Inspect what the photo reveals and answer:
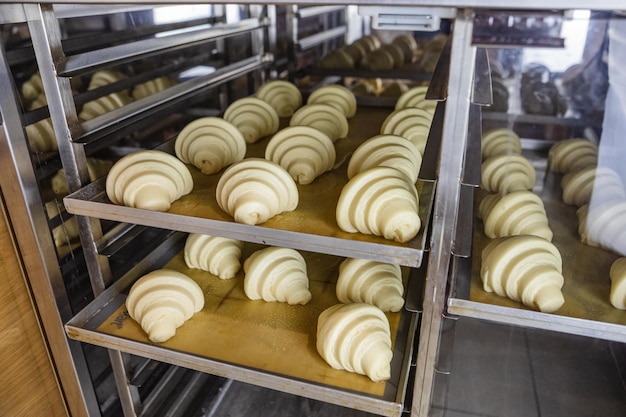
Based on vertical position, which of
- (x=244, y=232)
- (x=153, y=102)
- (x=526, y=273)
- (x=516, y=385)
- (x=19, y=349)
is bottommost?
(x=516, y=385)

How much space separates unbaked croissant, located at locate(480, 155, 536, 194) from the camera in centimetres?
161

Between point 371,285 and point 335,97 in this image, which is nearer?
point 371,285

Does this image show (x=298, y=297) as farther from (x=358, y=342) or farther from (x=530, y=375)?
(x=530, y=375)

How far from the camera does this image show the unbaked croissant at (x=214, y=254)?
1367 mm

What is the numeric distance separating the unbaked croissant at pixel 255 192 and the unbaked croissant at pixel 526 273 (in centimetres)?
46

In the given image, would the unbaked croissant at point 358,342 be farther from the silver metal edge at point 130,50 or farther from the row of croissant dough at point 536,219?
the silver metal edge at point 130,50

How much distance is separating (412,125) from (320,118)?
11.1 inches

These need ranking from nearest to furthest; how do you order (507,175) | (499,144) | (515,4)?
(515,4), (507,175), (499,144)

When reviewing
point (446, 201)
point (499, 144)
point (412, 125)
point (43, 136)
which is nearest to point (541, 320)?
→ point (446, 201)

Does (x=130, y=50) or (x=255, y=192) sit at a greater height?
(x=130, y=50)

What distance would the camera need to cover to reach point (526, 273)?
1.03m

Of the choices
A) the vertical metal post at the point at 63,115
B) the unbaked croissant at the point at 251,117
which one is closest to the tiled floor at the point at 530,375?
the unbaked croissant at the point at 251,117

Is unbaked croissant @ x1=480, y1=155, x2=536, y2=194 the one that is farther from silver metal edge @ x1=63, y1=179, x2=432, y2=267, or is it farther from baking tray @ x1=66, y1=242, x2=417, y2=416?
silver metal edge @ x1=63, y1=179, x2=432, y2=267

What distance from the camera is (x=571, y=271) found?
1180 mm
